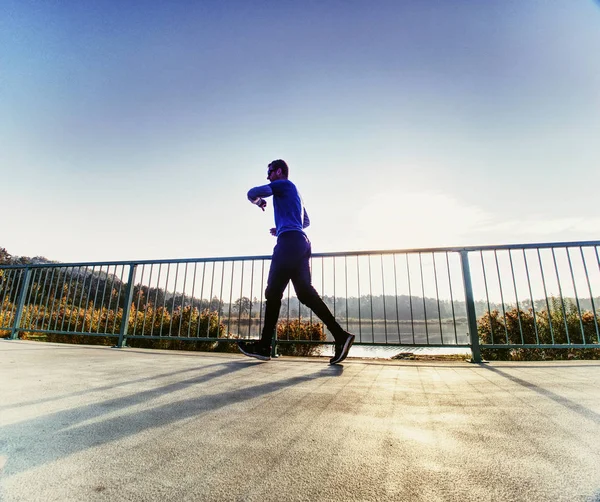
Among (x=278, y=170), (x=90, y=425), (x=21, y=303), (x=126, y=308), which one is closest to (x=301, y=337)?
(x=126, y=308)

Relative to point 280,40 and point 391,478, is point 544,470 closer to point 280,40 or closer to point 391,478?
point 391,478

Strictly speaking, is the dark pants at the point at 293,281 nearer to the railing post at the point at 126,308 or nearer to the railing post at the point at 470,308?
the railing post at the point at 470,308

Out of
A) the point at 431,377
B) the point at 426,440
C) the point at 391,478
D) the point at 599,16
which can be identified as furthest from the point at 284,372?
the point at 599,16

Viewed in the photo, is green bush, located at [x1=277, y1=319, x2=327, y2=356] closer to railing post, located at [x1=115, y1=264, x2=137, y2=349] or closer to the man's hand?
railing post, located at [x1=115, y1=264, x2=137, y2=349]

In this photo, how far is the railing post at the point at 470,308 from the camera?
3270 mm

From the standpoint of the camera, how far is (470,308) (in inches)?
135

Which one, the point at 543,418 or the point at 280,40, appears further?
the point at 280,40

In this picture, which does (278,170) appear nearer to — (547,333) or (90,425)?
(90,425)

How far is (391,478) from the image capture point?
0.80 m

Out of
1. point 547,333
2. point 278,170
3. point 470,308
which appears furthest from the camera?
point 547,333

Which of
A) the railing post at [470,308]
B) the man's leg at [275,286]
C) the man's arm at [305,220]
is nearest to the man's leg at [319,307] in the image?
the man's leg at [275,286]

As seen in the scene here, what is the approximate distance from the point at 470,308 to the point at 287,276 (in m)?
2.23

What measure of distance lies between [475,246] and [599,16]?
7.92 ft

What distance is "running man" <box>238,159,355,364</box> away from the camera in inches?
112
